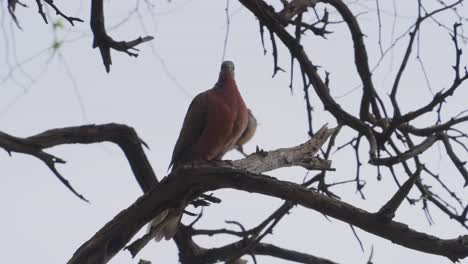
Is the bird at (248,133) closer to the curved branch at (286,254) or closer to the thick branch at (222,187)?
the curved branch at (286,254)

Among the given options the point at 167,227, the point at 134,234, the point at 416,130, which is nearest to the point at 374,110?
the point at 416,130

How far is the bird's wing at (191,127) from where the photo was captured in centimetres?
546

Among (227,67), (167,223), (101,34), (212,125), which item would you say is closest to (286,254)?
(167,223)

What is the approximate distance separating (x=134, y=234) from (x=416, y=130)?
2.00 m

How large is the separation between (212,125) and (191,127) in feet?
0.69

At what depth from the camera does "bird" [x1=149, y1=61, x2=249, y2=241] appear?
5.32 metres

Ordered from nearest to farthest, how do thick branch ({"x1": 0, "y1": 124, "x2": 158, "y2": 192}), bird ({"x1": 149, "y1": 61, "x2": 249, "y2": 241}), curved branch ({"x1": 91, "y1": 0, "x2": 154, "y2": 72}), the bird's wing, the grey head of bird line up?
curved branch ({"x1": 91, "y1": 0, "x2": 154, "y2": 72}) < thick branch ({"x1": 0, "y1": 124, "x2": 158, "y2": 192}) < bird ({"x1": 149, "y1": 61, "x2": 249, "y2": 241}) < the bird's wing < the grey head of bird

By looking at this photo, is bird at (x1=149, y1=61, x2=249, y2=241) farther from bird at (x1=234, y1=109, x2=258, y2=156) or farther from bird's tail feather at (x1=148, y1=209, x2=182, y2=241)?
bird's tail feather at (x1=148, y1=209, x2=182, y2=241)

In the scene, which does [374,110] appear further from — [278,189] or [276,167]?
[278,189]

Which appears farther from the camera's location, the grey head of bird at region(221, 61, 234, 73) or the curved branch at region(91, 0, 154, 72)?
the grey head of bird at region(221, 61, 234, 73)

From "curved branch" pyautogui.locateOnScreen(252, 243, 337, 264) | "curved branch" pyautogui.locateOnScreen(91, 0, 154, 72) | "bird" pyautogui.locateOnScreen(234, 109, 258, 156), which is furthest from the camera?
"bird" pyautogui.locateOnScreen(234, 109, 258, 156)

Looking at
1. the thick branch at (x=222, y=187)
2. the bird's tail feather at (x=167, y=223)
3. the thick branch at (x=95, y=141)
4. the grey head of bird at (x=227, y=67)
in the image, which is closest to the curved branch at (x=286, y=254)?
the bird's tail feather at (x=167, y=223)

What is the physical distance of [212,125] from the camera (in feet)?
17.5

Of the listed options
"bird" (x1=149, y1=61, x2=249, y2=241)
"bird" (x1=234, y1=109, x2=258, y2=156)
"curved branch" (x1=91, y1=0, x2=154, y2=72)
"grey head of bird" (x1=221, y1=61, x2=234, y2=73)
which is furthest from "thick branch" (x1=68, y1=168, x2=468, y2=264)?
"grey head of bird" (x1=221, y1=61, x2=234, y2=73)
